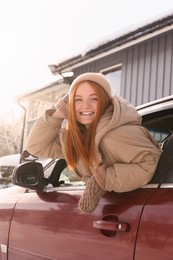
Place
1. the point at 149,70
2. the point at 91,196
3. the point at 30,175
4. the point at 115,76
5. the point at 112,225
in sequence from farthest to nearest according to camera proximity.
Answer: the point at 115,76 → the point at 149,70 → the point at 30,175 → the point at 91,196 → the point at 112,225

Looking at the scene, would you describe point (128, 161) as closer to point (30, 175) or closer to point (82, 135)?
point (82, 135)

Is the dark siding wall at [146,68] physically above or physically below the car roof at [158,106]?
above

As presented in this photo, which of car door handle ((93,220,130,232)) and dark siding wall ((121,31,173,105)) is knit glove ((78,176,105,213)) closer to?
car door handle ((93,220,130,232))

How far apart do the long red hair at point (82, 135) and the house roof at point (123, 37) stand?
644cm

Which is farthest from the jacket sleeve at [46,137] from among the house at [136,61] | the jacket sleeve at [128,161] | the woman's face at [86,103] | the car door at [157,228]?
the house at [136,61]

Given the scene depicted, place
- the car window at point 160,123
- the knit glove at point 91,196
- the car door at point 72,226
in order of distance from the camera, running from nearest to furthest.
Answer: the car door at point 72,226
the knit glove at point 91,196
the car window at point 160,123

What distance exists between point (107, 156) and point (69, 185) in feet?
2.34

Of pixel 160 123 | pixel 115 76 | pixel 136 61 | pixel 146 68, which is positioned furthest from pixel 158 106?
pixel 115 76

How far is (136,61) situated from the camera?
32.8 ft

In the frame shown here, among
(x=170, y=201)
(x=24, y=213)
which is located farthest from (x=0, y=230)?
(x=170, y=201)

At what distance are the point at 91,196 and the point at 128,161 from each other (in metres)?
0.26

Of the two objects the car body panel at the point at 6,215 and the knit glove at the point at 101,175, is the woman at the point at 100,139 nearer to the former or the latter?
the knit glove at the point at 101,175

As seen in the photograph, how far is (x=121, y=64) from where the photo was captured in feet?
34.2

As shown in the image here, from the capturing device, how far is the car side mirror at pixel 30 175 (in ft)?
9.23
